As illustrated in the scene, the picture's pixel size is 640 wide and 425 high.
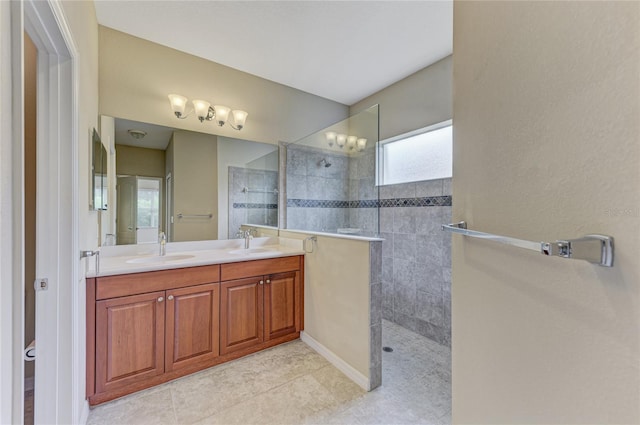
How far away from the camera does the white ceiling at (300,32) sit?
1.94 metres

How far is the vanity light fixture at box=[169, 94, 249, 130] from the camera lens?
2.40 metres

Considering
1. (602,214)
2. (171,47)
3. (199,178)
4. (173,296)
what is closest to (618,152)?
(602,214)

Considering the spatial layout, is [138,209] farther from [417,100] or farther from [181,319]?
[417,100]

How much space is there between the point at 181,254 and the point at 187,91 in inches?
58.9

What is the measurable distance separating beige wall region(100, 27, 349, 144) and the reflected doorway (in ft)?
1.81

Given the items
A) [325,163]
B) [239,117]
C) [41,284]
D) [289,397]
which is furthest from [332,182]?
[41,284]

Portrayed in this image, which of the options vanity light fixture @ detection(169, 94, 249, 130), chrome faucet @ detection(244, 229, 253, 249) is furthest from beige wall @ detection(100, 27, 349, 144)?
chrome faucet @ detection(244, 229, 253, 249)

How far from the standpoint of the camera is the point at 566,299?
19.2 inches

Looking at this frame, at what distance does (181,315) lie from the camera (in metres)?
1.92

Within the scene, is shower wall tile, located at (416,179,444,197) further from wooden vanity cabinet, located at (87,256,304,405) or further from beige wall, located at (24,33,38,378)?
beige wall, located at (24,33,38,378)

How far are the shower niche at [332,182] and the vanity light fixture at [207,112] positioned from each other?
59cm

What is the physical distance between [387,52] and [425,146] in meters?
0.96

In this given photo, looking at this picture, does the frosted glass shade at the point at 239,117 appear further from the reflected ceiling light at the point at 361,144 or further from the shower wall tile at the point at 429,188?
the shower wall tile at the point at 429,188

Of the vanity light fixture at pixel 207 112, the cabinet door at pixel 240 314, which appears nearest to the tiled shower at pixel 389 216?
the vanity light fixture at pixel 207 112
